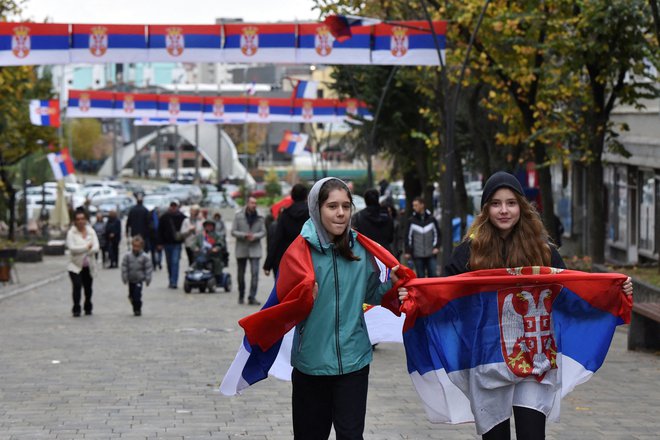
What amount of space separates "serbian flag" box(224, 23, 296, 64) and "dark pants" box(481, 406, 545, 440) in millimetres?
16718

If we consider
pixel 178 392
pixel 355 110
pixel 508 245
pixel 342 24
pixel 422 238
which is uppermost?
pixel 342 24

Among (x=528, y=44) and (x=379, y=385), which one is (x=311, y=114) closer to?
(x=528, y=44)

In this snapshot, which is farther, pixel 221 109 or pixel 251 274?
pixel 221 109

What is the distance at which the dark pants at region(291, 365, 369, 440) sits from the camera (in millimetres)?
6137

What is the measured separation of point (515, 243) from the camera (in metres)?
6.30

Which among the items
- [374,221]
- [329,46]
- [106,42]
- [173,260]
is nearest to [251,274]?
[329,46]

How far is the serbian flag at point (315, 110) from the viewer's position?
151 feet

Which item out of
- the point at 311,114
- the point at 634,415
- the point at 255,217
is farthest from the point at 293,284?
the point at 311,114

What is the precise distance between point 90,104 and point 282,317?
38.7 meters

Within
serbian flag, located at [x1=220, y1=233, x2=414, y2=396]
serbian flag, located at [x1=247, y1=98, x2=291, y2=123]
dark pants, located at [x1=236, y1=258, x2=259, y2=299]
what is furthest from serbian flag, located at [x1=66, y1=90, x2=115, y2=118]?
serbian flag, located at [x1=220, y1=233, x2=414, y2=396]

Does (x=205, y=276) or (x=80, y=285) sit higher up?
(x=80, y=285)

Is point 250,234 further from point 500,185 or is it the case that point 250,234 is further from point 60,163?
point 60,163

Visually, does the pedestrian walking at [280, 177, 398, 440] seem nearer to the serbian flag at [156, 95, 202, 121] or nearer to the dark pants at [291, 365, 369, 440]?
the dark pants at [291, 365, 369, 440]

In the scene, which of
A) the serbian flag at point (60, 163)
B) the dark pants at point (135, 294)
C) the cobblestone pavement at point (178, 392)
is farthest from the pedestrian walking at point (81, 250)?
the serbian flag at point (60, 163)
